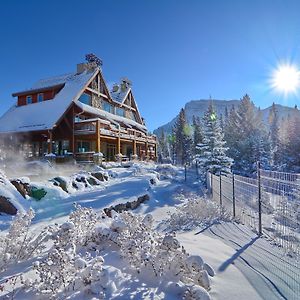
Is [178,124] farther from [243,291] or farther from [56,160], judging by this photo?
[243,291]

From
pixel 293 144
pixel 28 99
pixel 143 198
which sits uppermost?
pixel 28 99

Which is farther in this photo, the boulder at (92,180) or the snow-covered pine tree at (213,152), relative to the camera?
the snow-covered pine tree at (213,152)

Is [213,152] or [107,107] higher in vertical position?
[107,107]

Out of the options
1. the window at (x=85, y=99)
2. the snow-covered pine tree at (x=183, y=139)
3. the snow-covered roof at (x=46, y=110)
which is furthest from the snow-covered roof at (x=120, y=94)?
the snow-covered pine tree at (x=183, y=139)

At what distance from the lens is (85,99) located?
28547mm

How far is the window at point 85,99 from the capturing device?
28047mm

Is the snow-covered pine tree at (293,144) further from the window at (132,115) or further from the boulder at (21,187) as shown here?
the boulder at (21,187)

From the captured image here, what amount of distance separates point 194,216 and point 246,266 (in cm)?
429

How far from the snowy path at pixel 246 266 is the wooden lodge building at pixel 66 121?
57.1 feet

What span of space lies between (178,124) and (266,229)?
52538mm

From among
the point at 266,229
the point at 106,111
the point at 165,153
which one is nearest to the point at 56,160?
the point at 106,111

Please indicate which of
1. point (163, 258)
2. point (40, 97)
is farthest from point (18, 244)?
point (40, 97)

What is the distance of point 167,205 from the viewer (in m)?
13.2

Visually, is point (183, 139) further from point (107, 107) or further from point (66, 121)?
point (66, 121)
